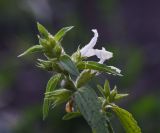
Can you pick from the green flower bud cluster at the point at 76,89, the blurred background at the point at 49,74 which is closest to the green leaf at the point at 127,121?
the green flower bud cluster at the point at 76,89

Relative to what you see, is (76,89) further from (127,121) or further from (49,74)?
(49,74)

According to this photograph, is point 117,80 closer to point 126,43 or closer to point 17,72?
point 17,72

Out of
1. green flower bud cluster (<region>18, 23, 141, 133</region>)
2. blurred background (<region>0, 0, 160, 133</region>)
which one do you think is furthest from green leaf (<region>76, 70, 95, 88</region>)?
blurred background (<region>0, 0, 160, 133</region>)

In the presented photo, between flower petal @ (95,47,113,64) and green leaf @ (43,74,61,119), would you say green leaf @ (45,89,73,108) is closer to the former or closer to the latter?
green leaf @ (43,74,61,119)

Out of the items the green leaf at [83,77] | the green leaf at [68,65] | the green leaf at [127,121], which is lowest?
the green leaf at [127,121]

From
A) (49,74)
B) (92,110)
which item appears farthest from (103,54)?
(49,74)

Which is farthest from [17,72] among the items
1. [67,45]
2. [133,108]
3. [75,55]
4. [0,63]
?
[75,55]

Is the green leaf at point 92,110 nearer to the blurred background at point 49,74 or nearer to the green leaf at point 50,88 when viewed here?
the green leaf at point 50,88
